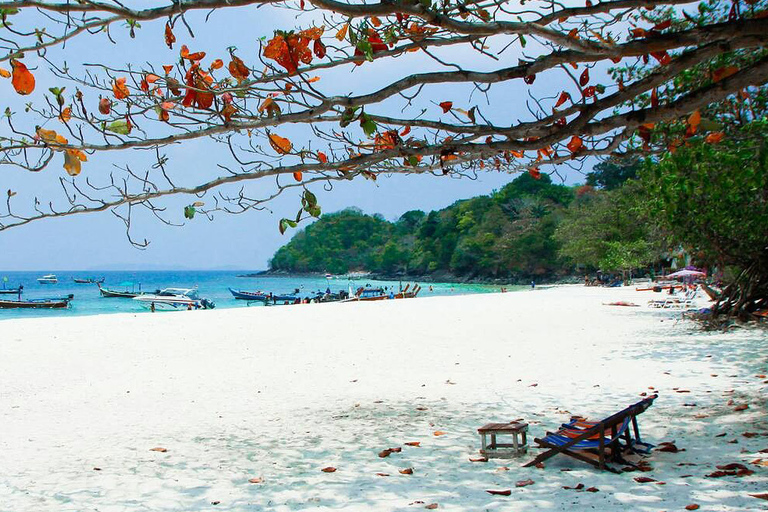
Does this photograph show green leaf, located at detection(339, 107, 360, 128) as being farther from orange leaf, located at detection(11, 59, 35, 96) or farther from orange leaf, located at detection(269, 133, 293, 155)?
orange leaf, located at detection(11, 59, 35, 96)

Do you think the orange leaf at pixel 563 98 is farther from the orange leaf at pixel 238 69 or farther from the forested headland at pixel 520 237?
the forested headland at pixel 520 237

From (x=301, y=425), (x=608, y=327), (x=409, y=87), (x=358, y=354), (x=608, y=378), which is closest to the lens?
(x=409, y=87)

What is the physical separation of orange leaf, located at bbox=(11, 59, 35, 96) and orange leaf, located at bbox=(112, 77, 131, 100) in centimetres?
119

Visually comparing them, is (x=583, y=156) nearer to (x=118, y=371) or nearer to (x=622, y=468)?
(x=622, y=468)

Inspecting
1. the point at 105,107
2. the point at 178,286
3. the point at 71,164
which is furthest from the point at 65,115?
the point at 178,286

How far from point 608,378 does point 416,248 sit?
300ft

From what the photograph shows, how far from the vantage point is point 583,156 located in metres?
5.64

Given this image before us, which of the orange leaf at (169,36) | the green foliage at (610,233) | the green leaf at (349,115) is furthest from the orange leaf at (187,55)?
the green foliage at (610,233)

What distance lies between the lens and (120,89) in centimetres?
462

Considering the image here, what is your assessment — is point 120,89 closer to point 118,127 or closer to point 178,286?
point 118,127

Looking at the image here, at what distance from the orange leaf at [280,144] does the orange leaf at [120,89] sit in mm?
1120

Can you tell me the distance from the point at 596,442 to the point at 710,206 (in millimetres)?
8668

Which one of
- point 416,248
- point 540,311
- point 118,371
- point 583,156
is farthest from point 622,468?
point 416,248

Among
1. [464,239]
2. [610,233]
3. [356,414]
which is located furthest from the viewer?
[464,239]
